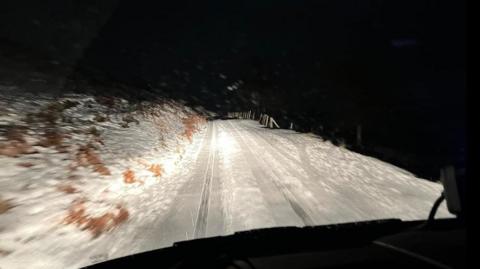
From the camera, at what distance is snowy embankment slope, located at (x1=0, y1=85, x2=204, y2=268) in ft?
14.8

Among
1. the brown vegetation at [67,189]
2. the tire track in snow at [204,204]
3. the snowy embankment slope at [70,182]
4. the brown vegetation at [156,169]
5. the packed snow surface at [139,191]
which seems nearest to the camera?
the snowy embankment slope at [70,182]

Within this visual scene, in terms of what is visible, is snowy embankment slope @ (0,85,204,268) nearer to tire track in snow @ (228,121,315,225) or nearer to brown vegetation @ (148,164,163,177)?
brown vegetation @ (148,164,163,177)

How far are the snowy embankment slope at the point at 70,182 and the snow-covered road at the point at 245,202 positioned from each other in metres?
0.04

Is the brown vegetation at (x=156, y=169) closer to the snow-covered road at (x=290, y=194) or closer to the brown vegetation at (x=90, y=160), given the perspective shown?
the snow-covered road at (x=290, y=194)

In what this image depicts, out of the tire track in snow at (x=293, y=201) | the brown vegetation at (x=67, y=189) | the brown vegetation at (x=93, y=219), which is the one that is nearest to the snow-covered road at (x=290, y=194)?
the tire track in snow at (x=293, y=201)

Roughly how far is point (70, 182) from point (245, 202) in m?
3.62

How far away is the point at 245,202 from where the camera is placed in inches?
250

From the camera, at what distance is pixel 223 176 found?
8.83 metres

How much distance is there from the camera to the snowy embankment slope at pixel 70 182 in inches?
178

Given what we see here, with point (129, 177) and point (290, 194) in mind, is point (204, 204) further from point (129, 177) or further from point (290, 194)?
point (129, 177)

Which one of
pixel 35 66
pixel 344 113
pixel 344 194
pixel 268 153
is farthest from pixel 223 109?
pixel 344 194

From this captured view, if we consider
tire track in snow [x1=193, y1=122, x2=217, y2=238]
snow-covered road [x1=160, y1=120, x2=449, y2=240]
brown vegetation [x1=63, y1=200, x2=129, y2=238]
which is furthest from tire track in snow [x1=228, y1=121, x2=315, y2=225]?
brown vegetation [x1=63, y1=200, x2=129, y2=238]

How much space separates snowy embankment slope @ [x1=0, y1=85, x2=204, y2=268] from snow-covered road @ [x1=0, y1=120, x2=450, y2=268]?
4cm

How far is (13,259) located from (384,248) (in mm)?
4349
